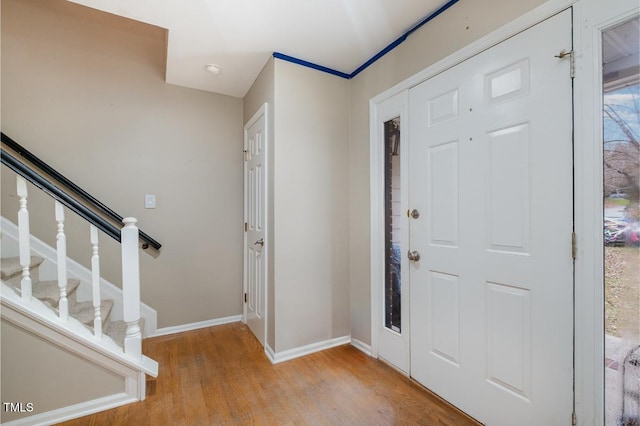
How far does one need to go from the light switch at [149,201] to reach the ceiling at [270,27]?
3.70 feet

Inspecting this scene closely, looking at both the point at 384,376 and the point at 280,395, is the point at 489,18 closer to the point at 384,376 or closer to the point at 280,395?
the point at 384,376

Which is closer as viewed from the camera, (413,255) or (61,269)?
(61,269)

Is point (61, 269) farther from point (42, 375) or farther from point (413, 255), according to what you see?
point (413, 255)

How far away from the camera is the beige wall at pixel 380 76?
1451 millimetres

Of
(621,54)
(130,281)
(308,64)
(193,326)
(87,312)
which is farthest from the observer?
(193,326)

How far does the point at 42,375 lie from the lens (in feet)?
4.85

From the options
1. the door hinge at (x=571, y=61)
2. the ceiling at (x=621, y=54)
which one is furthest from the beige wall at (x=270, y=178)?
the ceiling at (x=621, y=54)

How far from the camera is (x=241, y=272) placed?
117 inches

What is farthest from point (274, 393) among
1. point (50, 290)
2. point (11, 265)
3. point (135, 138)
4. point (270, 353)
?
point (135, 138)

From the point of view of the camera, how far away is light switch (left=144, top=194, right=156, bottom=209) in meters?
2.56

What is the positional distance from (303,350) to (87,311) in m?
1.57

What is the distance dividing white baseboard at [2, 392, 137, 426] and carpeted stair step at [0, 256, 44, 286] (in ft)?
2.51

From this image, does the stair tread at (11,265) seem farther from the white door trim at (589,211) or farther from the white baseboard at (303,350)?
the white door trim at (589,211)

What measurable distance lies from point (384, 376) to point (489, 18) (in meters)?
2.23
